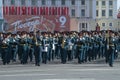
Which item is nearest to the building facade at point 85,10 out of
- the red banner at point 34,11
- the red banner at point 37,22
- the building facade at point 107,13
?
the building facade at point 107,13

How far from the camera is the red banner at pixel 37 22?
41.4 meters

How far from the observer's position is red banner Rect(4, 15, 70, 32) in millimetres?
41356

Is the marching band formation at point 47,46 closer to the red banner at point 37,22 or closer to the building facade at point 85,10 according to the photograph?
the red banner at point 37,22

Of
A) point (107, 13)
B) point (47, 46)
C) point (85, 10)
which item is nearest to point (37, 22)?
point (47, 46)

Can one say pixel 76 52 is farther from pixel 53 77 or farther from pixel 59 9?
pixel 59 9

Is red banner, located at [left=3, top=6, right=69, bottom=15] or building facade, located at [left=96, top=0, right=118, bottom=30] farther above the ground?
building facade, located at [left=96, top=0, right=118, bottom=30]

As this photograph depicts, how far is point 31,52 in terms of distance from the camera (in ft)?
83.6

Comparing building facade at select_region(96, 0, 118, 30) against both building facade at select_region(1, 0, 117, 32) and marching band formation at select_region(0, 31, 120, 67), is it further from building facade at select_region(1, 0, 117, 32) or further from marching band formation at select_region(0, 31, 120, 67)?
marching band formation at select_region(0, 31, 120, 67)

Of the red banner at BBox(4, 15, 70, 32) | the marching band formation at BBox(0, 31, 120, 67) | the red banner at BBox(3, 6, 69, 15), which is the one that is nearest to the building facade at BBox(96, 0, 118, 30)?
the red banner at BBox(3, 6, 69, 15)

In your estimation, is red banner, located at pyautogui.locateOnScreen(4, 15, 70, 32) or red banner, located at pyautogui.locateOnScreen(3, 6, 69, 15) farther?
red banner, located at pyautogui.locateOnScreen(3, 6, 69, 15)

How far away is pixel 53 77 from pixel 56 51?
35.3 ft

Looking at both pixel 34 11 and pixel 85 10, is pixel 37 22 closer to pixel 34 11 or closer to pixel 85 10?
pixel 34 11

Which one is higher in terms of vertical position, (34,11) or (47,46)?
(34,11)

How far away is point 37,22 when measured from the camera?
41.9 meters
